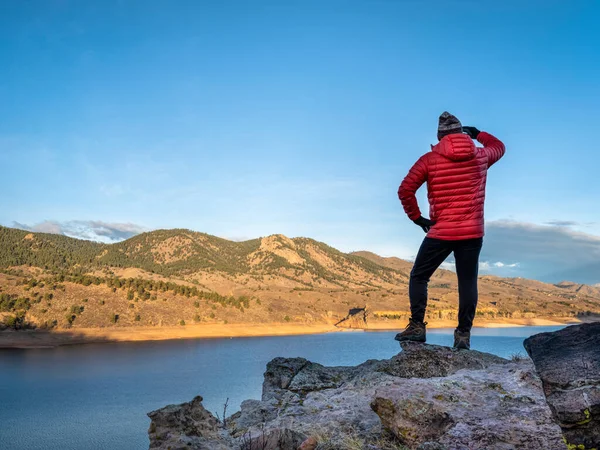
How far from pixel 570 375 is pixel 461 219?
203 cm

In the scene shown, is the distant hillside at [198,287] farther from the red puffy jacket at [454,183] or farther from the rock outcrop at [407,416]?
the red puffy jacket at [454,183]

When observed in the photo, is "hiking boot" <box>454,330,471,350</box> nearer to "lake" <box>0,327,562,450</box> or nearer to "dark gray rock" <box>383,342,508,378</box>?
"dark gray rock" <box>383,342,508,378</box>

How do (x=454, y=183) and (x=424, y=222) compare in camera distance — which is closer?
(x=454, y=183)

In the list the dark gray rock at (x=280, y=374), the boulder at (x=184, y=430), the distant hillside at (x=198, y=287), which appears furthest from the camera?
the distant hillside at (x=198, y=287)

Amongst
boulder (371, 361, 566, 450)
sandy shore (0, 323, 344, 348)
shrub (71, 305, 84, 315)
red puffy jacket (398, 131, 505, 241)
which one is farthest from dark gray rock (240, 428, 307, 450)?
shrub (71, 305, 84, 315)

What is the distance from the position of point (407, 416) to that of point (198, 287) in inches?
3172

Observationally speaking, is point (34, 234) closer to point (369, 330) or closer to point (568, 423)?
point (369, 330)

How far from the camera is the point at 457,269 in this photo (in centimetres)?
520

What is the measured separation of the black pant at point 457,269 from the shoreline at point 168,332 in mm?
47973

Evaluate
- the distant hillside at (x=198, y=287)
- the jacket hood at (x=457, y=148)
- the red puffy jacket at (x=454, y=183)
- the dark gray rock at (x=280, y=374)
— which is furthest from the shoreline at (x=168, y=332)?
the jacket hood at (x=457, y=148)

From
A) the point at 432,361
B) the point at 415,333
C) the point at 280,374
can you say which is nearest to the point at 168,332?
the point at 280,374

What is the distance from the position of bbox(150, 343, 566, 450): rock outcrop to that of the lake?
39.8 ft

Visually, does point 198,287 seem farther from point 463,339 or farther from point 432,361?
point 432,361

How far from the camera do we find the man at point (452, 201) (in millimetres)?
4867
